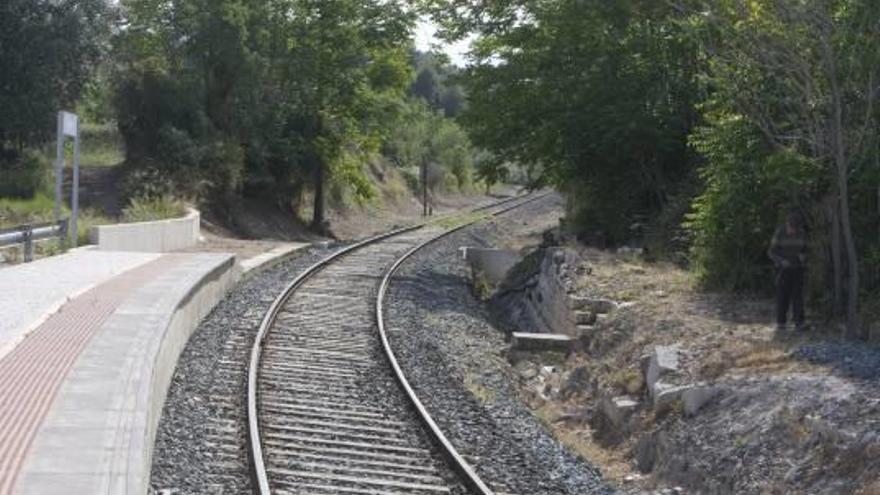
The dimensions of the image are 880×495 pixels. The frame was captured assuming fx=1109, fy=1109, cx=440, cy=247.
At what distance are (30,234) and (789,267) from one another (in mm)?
13987

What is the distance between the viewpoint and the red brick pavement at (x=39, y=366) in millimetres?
8141

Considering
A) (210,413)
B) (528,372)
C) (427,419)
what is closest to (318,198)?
(528,372)

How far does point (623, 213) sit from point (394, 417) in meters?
17.1

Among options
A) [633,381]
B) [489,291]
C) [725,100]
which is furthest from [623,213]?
[633,381]

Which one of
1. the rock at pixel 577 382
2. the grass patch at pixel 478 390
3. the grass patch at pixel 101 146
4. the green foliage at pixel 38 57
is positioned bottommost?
the grass patch at pixel 478 390

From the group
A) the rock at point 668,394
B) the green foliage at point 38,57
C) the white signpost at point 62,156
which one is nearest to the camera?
the rock at point 668,394

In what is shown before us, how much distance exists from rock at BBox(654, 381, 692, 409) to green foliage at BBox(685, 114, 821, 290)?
473 cm

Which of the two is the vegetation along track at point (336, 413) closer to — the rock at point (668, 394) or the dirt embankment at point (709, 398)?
the dirt embankment at point (709, 398)

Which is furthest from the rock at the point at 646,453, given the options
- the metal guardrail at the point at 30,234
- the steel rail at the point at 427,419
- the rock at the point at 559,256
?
the metal guardrail at the point at 30,234

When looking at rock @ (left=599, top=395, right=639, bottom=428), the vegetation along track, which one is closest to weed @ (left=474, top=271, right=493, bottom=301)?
the vegetation along track

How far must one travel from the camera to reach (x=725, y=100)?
15664 mm

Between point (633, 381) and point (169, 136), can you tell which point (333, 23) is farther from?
point (633, 381)

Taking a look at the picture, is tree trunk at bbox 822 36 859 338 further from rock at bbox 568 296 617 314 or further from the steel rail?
the steel rail

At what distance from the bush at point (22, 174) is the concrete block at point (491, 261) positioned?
1369 cm
